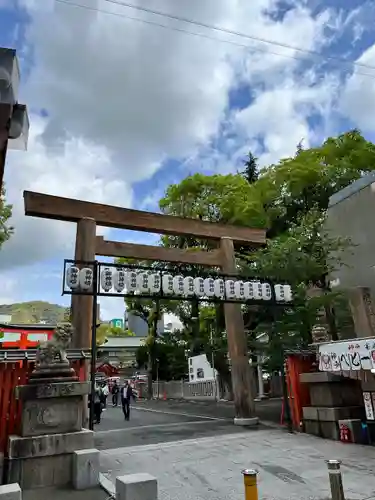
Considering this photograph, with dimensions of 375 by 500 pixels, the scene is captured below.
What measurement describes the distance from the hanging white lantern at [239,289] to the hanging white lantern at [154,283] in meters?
3.28

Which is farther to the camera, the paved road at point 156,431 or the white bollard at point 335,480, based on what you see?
the paved road at point 156,431

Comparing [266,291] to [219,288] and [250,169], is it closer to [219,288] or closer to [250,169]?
[219,288]

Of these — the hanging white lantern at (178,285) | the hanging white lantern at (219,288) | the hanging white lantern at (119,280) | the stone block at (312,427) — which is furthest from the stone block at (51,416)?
the stone block at (312,427)

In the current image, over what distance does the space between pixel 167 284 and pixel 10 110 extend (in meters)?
12.6

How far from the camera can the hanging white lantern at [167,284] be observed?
14797 mm

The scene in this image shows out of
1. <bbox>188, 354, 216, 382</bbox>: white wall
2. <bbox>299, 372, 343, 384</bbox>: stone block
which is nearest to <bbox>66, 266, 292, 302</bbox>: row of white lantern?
<bbox>299, 372, 343, 384</bbox>: stone block

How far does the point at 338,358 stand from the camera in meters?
11.9

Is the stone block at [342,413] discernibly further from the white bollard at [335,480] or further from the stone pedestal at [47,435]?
the stone pedestal at [47,435]

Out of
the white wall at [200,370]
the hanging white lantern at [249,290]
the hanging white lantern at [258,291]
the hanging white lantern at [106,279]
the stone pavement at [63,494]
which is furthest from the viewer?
the white wall at [200,370]

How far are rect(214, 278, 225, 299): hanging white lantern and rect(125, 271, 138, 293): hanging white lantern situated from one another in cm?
332

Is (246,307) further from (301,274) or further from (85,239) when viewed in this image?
(85,239)

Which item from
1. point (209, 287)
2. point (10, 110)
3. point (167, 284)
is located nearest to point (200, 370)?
point (209, 287)

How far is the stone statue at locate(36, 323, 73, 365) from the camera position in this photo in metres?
9.34

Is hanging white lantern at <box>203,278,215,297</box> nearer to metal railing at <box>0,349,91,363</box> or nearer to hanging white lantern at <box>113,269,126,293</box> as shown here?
hanging white lantern at <box>113,269,126,293</box>
